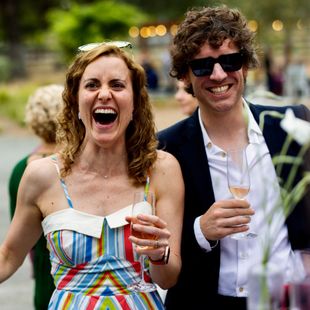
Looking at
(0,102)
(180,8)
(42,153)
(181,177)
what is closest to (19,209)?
(181,177)

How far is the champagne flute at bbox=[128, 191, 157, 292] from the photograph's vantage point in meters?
2.98

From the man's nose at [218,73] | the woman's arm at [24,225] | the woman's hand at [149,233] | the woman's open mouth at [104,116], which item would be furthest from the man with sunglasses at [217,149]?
the woman's arm at [24,225]

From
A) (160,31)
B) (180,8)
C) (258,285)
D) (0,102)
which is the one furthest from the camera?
(180,8)

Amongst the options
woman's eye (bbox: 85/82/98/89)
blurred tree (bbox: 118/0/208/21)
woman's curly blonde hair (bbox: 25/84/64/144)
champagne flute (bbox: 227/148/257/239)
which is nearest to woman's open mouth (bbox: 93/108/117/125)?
woman's eye (bbox: 85/82/98/89)

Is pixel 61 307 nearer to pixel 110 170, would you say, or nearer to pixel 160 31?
pixel 110 170

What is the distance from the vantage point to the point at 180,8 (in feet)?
160

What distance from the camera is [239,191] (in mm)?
3148

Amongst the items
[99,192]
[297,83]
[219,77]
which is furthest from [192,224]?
[297,83]

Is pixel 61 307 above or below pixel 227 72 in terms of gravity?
below

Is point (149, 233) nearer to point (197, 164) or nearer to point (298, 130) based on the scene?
point (197, 164)

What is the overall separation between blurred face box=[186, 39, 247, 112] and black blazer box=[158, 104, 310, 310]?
177 millimetres

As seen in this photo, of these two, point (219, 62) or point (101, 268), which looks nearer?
point (101, 268)

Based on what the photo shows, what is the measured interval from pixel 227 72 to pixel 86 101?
2.23 ft

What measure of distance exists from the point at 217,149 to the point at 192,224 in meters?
0.35
